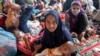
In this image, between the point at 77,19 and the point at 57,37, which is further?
the point at 77,19

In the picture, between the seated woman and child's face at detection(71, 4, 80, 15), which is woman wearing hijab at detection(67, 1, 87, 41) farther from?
the seated woman

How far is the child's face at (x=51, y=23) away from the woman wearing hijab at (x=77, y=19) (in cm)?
52

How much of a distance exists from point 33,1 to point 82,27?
1.69m

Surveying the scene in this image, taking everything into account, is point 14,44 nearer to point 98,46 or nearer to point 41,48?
point 41,48

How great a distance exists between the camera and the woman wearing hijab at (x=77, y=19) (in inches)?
63.5

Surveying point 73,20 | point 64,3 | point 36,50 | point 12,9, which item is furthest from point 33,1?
point 36,50

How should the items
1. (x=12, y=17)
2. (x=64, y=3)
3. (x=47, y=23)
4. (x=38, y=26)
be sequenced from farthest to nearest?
(x=64, y=3)
(x=38, y=26)
(x=12, y=17)
(x=47, y=23)

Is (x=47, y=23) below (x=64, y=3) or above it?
above

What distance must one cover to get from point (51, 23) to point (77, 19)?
0.57 meters

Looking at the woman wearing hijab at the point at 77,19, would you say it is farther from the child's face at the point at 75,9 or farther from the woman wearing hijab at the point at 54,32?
the woman wearing hijab at the point at 54,32

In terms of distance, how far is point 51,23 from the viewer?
1126 millimetres

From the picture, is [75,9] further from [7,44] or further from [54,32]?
[7,44]

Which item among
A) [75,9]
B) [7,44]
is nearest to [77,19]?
[75,9]

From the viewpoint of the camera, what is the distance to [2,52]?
1160 millimetres
